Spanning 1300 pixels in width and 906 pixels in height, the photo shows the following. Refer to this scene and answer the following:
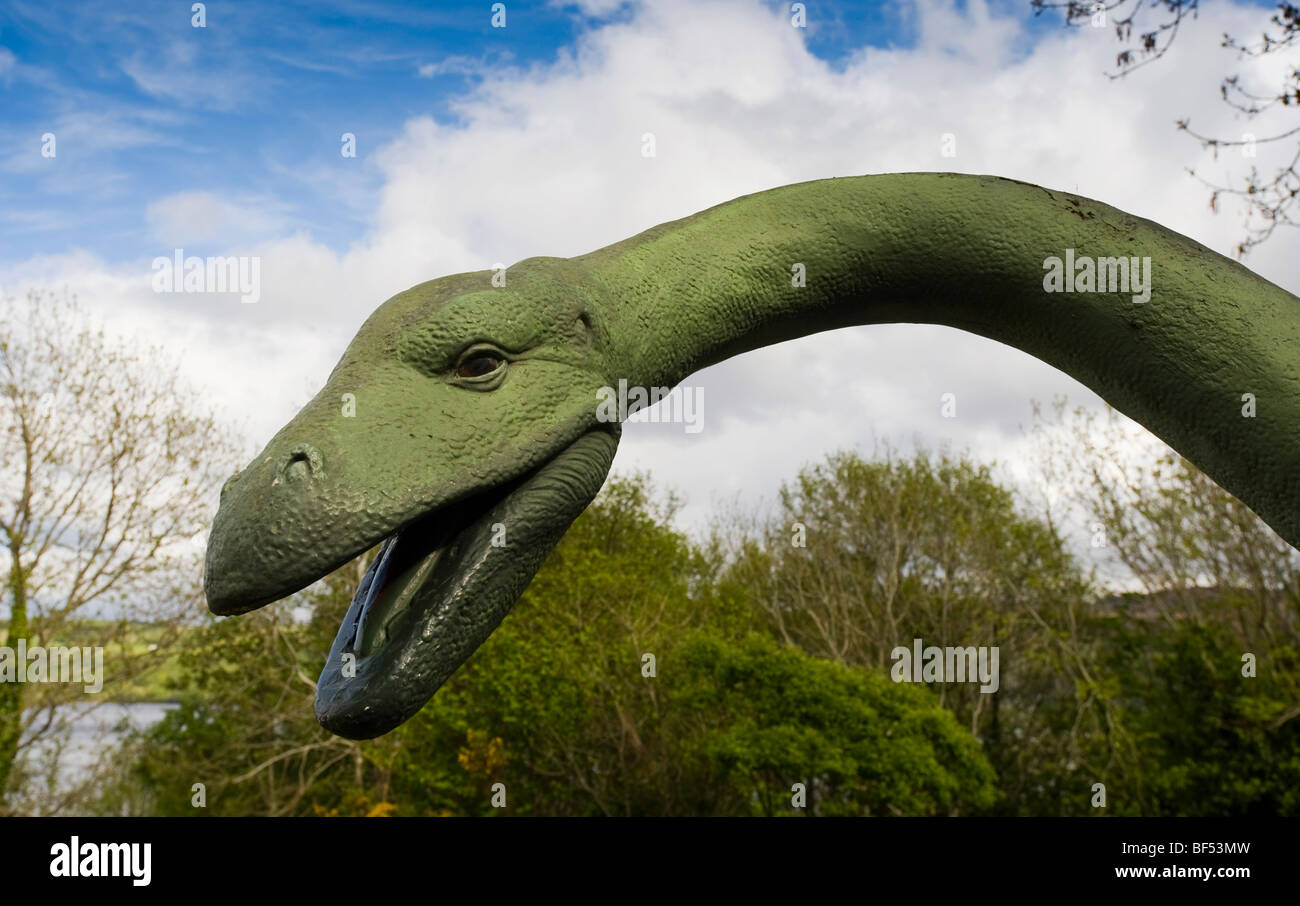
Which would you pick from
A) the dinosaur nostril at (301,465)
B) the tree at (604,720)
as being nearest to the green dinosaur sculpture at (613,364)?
the dinosaur nostril at (301,465)

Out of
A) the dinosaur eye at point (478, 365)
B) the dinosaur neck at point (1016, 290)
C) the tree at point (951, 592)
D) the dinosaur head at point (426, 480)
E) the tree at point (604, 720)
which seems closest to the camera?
the dinosaur head at point (426, 480)

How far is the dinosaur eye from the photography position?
1.49 meters

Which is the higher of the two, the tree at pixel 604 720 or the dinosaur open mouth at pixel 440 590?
the dinosaur open mouth at pixel 440 590

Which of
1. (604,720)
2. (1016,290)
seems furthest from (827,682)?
(1016,290)

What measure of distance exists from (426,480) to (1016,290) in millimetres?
1117

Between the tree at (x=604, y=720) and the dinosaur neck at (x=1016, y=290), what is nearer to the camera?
the dinosaur neck at (x=1016, y=290)

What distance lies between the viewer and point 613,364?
161 cm

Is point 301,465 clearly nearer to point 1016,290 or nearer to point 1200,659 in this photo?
point 1016,290

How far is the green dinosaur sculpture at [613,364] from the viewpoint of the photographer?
53.5 inches

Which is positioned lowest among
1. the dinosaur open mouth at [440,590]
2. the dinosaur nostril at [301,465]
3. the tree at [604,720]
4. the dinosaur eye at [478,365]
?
the tree at [604,720]

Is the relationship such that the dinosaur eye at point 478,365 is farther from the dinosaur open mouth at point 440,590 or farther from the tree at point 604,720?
the tree at point 604,720

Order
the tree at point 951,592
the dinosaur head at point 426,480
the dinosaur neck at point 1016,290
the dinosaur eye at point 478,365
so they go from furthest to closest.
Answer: the tree at point 951,592
the dinosaur neck at point 1016,290
the dinosaur eye at point 478,365
the dinosaur head at point 426,480

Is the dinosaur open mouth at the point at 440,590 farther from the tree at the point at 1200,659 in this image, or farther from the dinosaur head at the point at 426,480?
the tree at the point at 1200,659
